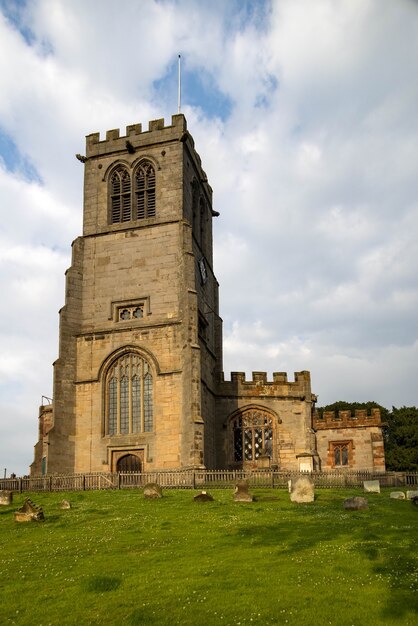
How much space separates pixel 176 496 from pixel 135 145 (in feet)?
74.3

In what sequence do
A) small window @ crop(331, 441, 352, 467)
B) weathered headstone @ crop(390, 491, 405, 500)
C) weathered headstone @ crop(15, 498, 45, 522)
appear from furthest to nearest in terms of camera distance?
small window @ crop(331, 441, 352, 467) < weathered headstone @ crop(390, 491, 405, 500) < weathered headstone @ crop(15, 498, 45, 522)

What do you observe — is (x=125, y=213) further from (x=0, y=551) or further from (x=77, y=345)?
(x=0, y=551)

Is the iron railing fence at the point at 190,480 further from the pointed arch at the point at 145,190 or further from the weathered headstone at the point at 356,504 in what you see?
the pointed arch at the point at 145,190

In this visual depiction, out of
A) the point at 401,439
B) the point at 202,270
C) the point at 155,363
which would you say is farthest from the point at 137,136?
the point at 401,439

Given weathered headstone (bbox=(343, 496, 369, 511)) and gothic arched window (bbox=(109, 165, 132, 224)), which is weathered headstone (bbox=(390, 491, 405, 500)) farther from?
gothic arched window (bbox=(109, 165, 132, 224))

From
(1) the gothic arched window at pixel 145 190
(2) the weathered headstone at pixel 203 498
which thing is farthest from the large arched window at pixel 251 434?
(2) the weathered headstone at pixel 203 498

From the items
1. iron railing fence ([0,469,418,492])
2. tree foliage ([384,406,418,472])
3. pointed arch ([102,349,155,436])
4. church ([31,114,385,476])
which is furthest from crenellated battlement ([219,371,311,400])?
tree foliage ([384,406,418,472])

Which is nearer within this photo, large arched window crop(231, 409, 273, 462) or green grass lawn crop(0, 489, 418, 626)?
green grass lawn crop(0, 489, 418, 626)

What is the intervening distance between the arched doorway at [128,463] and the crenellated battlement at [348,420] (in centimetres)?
1254

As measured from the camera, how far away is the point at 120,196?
3847 cm

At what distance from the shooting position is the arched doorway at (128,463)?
3275cm

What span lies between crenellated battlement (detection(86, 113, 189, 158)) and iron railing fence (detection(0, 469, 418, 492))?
19537mm

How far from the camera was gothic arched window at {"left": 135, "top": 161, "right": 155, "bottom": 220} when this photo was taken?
3772 centimetres

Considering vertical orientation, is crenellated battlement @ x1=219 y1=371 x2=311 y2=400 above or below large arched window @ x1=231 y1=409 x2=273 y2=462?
above
